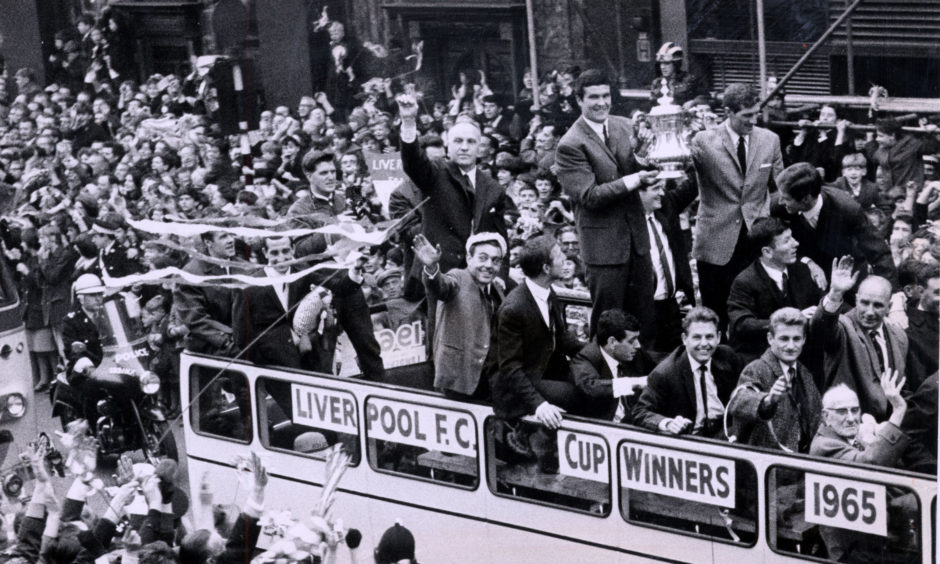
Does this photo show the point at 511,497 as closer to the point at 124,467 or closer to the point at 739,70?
the point at 739,70

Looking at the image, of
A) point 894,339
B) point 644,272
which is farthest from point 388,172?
point 894,339

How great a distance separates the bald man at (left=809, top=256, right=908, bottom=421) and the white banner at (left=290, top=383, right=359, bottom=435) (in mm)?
1619

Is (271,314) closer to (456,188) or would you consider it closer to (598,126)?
(456,188)

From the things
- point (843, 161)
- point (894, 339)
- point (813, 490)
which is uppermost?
point (843, 161)

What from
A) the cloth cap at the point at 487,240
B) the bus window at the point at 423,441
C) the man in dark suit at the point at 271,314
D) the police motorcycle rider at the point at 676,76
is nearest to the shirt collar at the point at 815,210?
the police motorcycle rider at the point at 676,76

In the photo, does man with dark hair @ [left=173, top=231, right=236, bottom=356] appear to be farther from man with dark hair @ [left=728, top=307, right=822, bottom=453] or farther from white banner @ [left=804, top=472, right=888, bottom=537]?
white banner @ [left=804, top=472, right=888, bottom=537]

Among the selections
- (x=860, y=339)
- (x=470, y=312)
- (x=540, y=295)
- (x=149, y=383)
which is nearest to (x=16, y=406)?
(x=149, y=383)

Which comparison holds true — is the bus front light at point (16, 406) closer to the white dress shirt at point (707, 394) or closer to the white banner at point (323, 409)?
the white banner at point (323, 409)

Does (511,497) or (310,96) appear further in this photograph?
(310,96)

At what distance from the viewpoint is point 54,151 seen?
251 inches

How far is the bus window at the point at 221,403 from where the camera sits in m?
5.31

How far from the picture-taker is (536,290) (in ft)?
14.9

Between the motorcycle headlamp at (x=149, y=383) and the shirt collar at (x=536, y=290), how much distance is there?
177 centimetres

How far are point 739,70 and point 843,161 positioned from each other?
40cm
